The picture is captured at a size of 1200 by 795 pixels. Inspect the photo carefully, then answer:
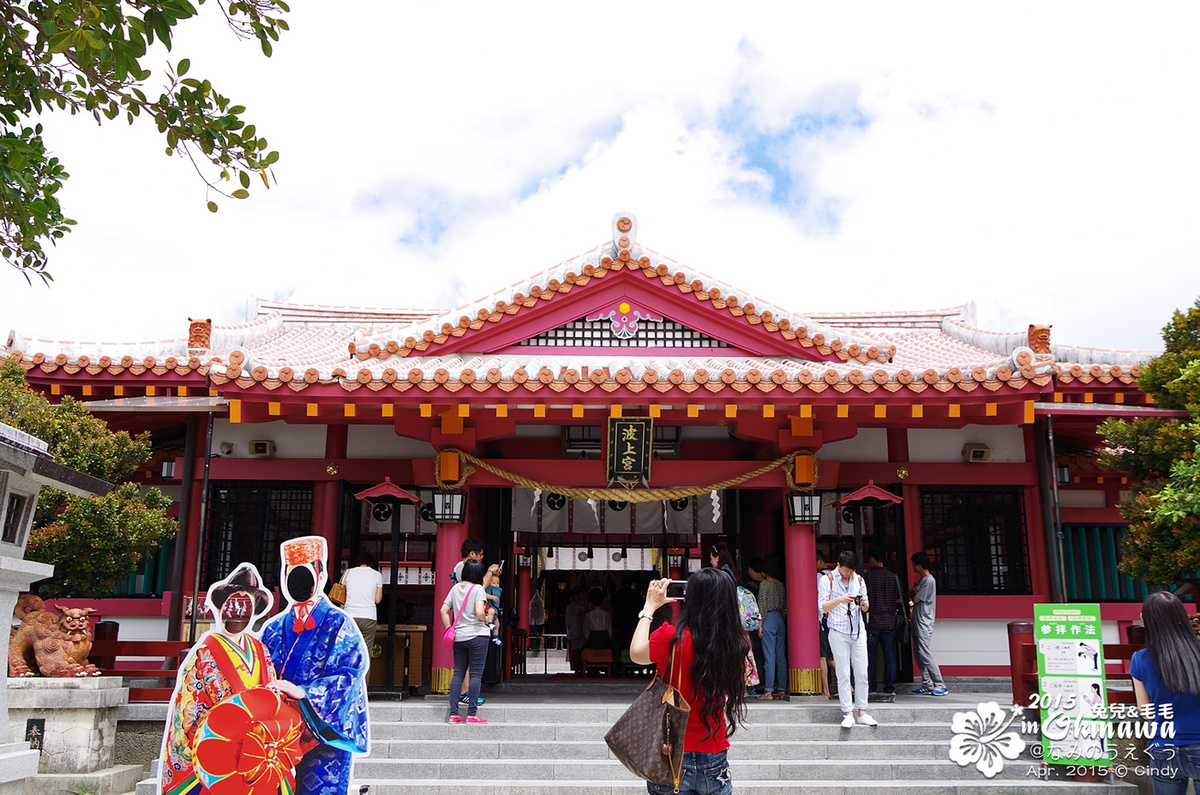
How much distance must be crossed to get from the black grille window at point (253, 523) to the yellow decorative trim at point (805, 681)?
5.71 m

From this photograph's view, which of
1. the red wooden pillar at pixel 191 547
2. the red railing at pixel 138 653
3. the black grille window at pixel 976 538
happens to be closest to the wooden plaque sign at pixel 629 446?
the black grille window at pixel 976 538

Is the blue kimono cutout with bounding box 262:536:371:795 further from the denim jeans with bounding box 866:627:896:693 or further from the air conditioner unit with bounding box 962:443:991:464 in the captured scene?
the air conditioner unit with bounding box 962:443:991:464

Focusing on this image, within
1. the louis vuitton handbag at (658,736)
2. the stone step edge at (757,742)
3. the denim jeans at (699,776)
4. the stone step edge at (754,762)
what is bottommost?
the stone step edge at (754,762)

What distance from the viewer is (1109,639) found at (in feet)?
36.0

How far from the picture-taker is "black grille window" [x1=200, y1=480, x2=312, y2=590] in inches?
418

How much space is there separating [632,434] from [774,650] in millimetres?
2758

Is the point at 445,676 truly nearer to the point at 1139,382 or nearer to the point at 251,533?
the point at 251,533

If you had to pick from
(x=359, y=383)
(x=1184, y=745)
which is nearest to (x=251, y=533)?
(x=359, y=383)

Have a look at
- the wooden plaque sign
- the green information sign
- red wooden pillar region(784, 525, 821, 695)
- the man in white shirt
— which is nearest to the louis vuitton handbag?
the green information sign

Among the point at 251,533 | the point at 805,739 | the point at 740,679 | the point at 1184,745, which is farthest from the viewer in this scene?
the point at 251,533

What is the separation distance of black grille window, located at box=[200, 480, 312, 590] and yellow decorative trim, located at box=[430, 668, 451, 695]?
230 cm

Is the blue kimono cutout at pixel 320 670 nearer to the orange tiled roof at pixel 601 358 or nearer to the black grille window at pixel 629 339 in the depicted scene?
the orange tiled roof at pixel 601 358

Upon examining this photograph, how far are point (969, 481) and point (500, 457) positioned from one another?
5.73m

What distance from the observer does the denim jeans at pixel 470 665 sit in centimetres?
838
